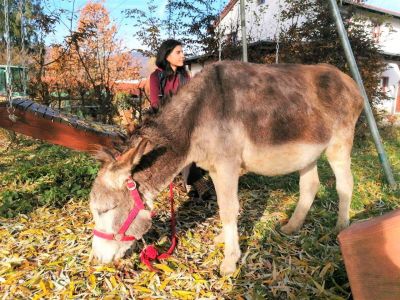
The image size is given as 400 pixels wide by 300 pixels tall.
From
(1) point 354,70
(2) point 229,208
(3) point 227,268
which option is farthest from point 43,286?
(1) point 354,70

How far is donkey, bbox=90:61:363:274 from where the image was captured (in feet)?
9.53

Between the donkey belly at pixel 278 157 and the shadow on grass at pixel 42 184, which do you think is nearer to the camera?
the donkey belly at pixel 278 157

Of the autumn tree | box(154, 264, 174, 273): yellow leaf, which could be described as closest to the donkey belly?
box(154, 264, 174, 273): yellow leaf

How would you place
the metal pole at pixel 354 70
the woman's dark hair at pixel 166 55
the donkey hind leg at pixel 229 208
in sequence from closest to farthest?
the donkey hind leg at pixel 229 208 < the woman's dark hair at pixel 166 55 < the metal pole at pixel 354 70

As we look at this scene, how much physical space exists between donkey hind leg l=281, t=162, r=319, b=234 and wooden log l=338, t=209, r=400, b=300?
2495 millimetres

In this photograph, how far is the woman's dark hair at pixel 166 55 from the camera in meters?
4.26

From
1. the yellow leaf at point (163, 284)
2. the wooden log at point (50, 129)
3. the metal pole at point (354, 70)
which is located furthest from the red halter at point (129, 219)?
the metal pole at point (354, 70)

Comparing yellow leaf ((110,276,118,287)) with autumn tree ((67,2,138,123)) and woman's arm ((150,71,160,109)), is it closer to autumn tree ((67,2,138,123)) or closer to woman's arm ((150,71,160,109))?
woman's arm ((150,71,160,109))

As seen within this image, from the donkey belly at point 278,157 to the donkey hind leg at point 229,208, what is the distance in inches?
10.1

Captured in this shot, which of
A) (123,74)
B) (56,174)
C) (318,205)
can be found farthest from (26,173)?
(123,74)

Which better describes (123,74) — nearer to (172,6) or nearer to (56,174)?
(172,6)

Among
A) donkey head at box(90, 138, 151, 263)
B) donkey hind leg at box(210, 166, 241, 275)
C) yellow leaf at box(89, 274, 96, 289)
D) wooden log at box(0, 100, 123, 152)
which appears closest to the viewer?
donkey head at box(90, 138, 151, 263)

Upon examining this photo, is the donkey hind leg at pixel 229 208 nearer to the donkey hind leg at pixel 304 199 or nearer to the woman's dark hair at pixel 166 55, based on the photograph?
the donkey hind leg at pixel 304 199

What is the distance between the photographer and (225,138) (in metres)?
3.12
